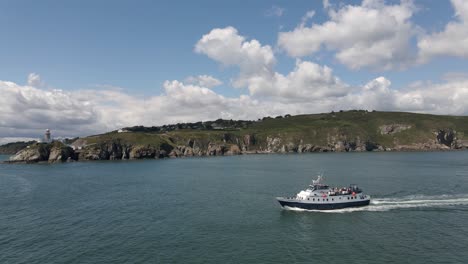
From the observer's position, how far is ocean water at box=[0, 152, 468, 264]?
55.5 meters

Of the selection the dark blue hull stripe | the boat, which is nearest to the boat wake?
the dark blue hull stripe

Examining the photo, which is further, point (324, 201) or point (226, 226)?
point (324, 201)

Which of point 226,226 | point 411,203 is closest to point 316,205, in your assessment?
point 411,203

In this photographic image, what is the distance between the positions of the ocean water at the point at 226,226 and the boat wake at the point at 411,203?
230 millimetres

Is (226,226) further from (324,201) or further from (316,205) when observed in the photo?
(324,201)

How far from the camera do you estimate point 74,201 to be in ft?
322

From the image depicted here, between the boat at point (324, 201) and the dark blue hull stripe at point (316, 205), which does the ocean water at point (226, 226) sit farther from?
the boat at point (324, 201)

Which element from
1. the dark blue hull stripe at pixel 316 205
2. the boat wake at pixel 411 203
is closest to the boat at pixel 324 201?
the dark blue hull stripe at pixel 316 205

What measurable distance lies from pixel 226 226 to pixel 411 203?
4887 cm

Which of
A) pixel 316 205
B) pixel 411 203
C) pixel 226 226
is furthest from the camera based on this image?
pixel 411 203

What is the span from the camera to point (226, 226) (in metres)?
70.6

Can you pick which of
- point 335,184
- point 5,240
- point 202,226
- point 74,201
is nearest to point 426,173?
point 335,184

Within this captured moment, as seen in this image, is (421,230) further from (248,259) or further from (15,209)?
(15,209)

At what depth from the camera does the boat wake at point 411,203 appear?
276ft
